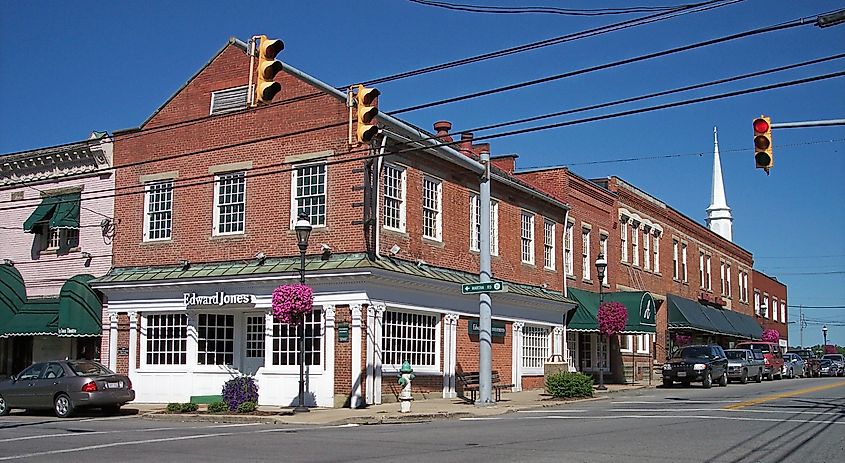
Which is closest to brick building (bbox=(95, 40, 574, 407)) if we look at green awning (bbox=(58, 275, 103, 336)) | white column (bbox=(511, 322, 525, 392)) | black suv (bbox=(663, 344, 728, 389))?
green awning (bbox=(58, 275, 103, 336))

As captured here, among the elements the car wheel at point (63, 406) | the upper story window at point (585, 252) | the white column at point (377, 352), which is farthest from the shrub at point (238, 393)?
the upper story window at point (585, 252)

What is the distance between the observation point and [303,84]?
26.7m

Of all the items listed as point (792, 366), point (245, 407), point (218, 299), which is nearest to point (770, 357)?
point (792, 366)

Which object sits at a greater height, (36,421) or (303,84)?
(303,84)

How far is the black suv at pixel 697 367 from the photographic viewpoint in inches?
1387

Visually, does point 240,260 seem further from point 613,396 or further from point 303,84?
point 613,396

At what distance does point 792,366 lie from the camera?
170 feet

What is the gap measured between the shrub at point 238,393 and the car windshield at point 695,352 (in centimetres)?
1984

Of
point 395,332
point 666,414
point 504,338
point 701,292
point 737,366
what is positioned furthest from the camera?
point 701,292

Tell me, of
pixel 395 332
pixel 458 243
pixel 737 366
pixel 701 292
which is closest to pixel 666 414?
pixel 395 332

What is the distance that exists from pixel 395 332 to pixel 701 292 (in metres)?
34.8

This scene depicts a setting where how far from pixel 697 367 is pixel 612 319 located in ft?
13.7

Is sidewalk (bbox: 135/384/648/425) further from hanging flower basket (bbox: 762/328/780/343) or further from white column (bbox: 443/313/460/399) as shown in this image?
hanging flower basket (bbox: 762/328/780/343)

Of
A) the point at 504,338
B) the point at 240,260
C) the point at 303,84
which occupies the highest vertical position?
the point at 303,84
